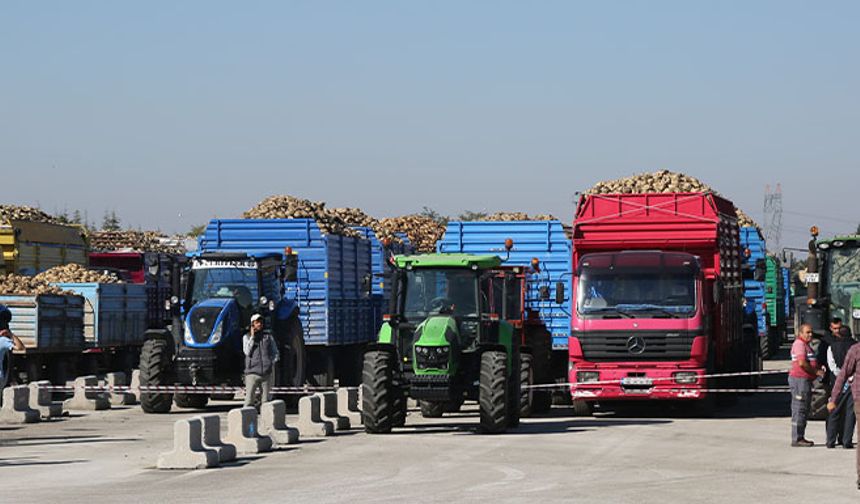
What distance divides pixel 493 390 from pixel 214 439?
5.02 meters

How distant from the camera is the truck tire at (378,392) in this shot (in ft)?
79.5

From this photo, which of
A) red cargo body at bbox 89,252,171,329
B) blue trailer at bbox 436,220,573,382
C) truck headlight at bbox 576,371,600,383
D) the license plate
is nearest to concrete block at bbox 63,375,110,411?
blue trailer at bbox 436,220,573,382

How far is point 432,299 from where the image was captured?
25781 millimetres

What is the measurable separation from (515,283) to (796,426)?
5862 millimetres

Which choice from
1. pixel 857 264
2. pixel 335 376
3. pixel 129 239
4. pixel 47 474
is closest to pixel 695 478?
pixel 47 474

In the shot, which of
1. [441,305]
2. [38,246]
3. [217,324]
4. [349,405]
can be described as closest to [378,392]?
[441,305]

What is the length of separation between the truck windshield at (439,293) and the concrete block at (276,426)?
2.83 meters

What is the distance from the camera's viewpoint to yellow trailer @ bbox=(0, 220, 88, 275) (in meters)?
40.3

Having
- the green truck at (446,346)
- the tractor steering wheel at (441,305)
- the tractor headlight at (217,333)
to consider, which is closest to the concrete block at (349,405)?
the green truck at (446,346)

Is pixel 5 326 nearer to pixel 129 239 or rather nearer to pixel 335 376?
pixel 335 376

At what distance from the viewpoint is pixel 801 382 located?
76.3 feet

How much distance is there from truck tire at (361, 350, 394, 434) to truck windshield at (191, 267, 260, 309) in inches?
218

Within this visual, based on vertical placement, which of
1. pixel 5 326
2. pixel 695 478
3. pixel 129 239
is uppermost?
pixel 129 239

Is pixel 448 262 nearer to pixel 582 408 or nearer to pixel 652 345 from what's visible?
pixel 652 345
